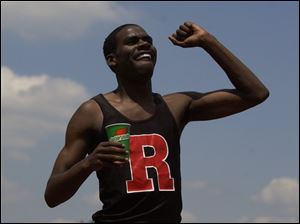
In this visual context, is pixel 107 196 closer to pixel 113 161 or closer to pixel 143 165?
pixel 143 165

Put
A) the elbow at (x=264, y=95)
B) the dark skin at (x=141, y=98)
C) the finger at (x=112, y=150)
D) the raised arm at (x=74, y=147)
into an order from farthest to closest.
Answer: the elbow at (x=264, y=95), the dark skin at (x=141, y=98), the raised arm at (x=74, y=147), the finger at (x=112, y=150)

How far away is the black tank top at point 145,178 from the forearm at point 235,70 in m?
0.74

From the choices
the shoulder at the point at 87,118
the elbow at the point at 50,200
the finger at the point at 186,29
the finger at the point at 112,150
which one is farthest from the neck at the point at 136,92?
the finger at the point at 112,150

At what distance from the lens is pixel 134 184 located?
5805mm

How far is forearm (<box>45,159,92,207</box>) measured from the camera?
5.59 meters

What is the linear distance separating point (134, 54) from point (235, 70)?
3.01 feet

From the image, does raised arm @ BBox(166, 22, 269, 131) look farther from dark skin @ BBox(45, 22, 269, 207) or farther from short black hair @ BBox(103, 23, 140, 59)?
short black hair @ BBox(103, 23, 140, 59)

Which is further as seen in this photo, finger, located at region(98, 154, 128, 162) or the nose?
the nose

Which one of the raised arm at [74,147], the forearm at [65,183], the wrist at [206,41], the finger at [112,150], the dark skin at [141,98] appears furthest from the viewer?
the wrist at [206,41]

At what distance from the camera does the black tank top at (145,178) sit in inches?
226

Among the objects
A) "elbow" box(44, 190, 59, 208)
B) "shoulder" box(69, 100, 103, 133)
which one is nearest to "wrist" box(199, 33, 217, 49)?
"shoulder" box(69, 100, 103, 133)

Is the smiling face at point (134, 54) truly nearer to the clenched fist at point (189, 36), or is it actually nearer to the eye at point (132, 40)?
the eye at point (132, 40)

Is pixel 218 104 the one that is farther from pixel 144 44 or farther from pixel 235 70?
pixel 144 44

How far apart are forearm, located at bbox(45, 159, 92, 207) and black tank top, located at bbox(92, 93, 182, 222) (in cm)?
28
